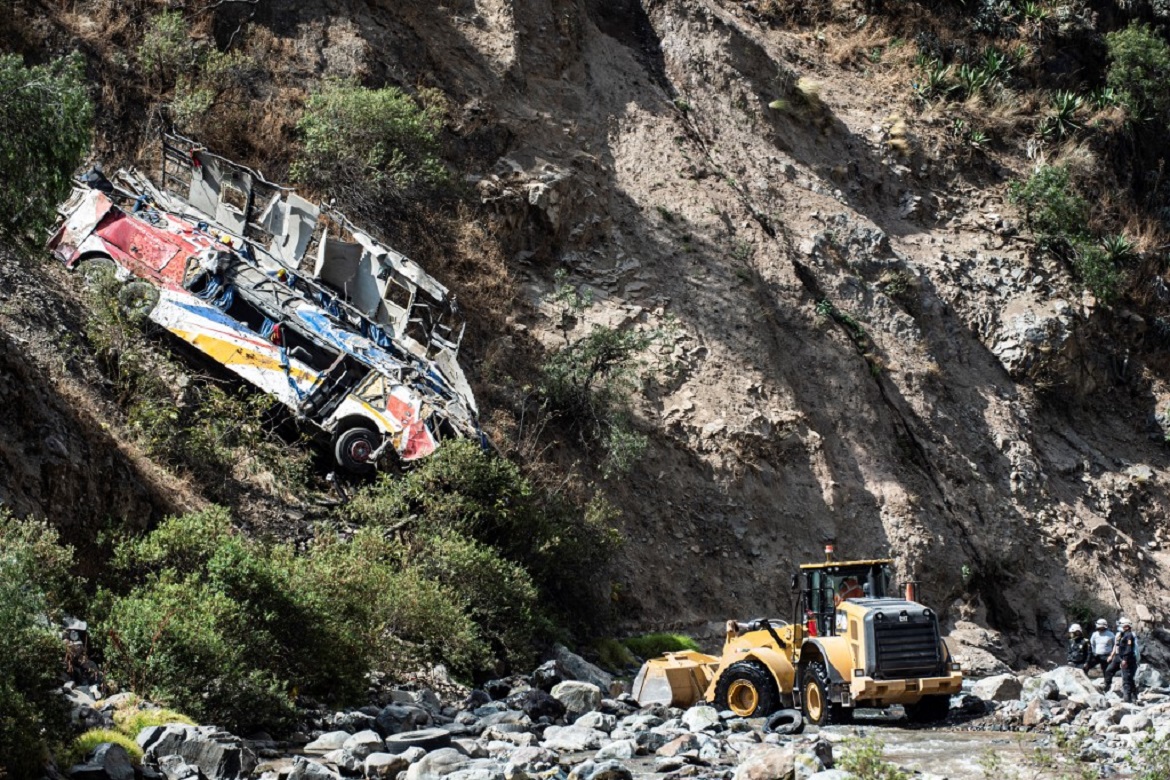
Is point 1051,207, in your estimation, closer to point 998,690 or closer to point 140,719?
point 998,690

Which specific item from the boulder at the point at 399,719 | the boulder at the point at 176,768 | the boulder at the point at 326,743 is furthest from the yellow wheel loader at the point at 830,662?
the boulder at the point at 176,768

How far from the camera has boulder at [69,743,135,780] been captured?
26.6ft

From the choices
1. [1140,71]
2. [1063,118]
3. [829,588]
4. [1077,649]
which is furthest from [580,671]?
[1140,71]

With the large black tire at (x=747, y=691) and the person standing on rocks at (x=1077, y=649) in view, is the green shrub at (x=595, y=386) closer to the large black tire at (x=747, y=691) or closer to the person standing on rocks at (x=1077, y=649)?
the large black tire at (x=747, y=691)

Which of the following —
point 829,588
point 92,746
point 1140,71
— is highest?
point 1140,71

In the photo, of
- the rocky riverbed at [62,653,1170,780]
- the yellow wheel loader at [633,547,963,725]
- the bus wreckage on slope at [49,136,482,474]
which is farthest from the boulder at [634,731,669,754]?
the bus wreckage on slope at [49,136,482,474]

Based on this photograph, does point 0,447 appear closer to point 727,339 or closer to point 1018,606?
point 727,339

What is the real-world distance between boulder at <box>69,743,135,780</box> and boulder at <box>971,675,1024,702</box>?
10.4 m

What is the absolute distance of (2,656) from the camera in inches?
311

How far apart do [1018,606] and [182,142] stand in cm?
1670

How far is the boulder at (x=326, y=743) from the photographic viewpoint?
10305 millimetres

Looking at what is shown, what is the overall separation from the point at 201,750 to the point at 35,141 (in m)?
5.56

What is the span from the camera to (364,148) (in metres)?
22.7

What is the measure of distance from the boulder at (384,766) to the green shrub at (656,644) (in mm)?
8853
